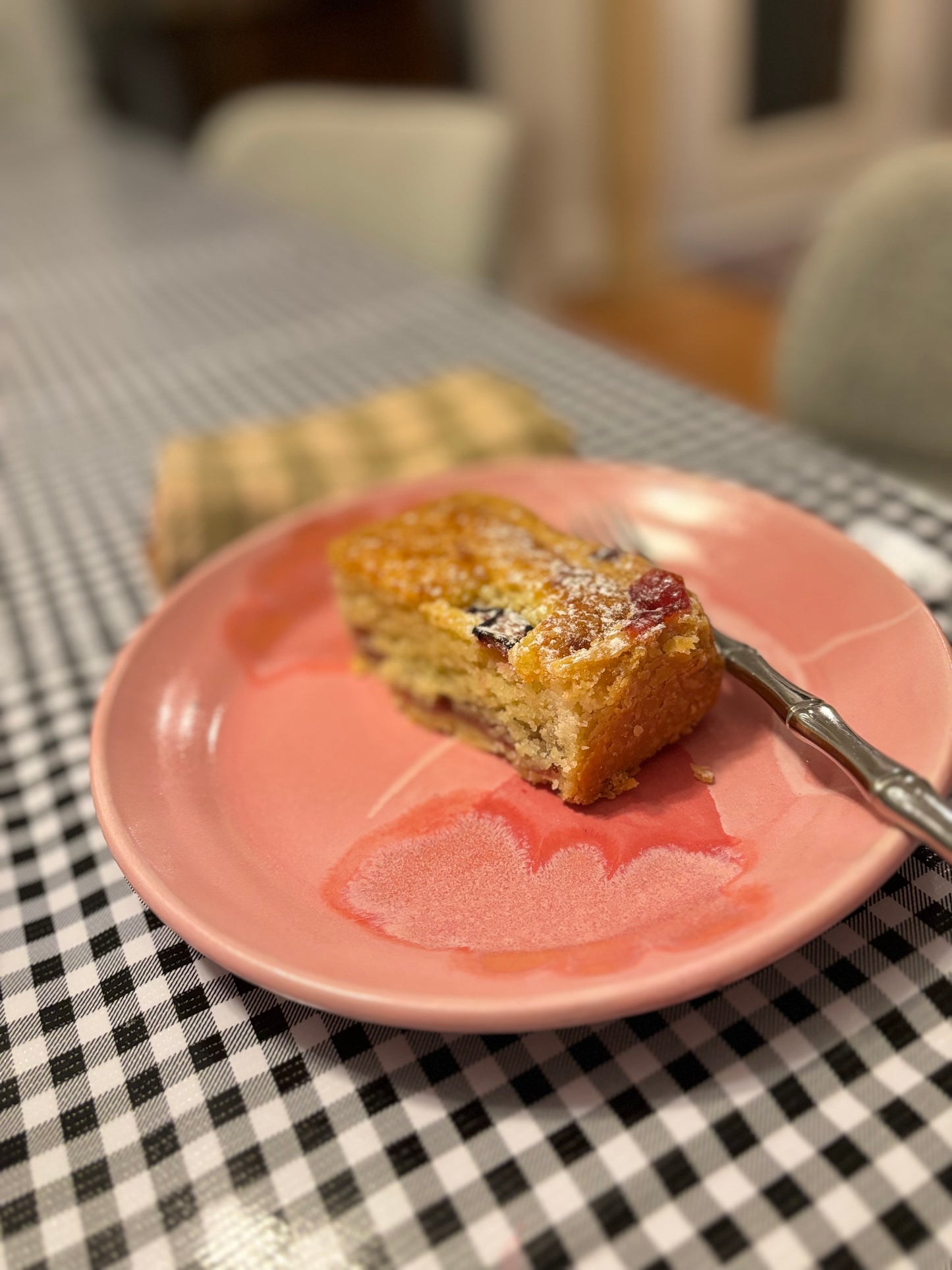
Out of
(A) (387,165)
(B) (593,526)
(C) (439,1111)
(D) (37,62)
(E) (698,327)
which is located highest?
(D) (37,62)

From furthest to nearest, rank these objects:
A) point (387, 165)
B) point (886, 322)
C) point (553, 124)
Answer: point (553, 124) < point (387, 165) < point (886, 322)

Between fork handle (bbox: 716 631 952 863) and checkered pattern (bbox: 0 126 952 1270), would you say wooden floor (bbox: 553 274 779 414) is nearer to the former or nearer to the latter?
fork handle (bbox: 716 631 952 863)

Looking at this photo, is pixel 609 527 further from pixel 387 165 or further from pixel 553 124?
pixel 553 124

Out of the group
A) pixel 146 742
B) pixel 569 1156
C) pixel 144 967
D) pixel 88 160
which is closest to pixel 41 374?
pixel 146 742

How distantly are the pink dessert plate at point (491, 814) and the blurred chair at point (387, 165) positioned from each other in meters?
1.40

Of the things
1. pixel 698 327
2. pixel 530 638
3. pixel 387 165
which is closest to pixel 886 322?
pixel 530 638

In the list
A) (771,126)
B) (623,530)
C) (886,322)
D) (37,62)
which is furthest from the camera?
(37,62)

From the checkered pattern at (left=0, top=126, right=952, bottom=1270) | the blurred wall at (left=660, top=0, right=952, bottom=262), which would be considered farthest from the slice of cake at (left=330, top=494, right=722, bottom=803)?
the blurred wall at (left=660, top=0, right=952, bottom=262)

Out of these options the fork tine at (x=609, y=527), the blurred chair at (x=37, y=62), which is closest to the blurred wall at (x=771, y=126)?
the blurred chair at (x=37, y=62)

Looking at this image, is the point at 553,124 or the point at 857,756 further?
the point at 553,124

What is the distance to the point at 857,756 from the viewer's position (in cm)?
54

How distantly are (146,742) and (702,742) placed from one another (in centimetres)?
39

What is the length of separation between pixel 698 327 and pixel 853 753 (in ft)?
12.4

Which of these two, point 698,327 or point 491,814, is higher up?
point 491,814
